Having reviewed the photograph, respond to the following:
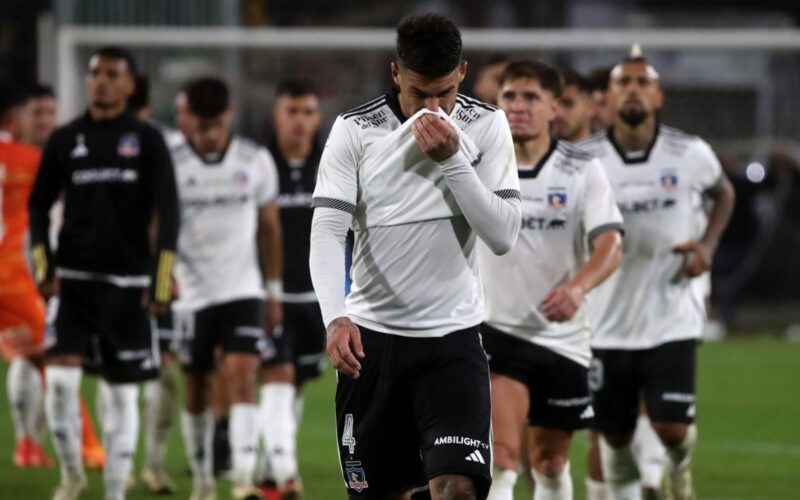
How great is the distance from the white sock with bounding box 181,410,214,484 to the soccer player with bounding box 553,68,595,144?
2679 mm

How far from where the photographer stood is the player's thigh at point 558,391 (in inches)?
285

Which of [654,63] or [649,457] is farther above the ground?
[654,63]

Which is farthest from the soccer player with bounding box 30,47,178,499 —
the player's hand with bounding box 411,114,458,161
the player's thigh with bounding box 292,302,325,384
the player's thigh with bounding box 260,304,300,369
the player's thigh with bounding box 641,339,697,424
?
the player's hand with bounding box 411,114,458,161

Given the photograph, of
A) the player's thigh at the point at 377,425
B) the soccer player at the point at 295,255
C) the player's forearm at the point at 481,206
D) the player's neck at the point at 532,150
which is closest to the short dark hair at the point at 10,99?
A: the soccer player at the point at 295,255

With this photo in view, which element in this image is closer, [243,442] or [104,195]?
[104,195]

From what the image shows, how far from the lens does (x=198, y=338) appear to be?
952 cm

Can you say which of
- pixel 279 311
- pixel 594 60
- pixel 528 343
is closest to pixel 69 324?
pixel 279 311

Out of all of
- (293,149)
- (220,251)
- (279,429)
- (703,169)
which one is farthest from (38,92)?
(703,169)

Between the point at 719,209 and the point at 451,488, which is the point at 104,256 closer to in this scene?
the point at 719,209

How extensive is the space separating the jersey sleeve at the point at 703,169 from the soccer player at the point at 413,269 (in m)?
3.02

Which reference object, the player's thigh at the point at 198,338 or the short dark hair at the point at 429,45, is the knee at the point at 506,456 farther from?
the player's thigh at the point at 198,338

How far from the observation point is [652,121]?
8.48 metres

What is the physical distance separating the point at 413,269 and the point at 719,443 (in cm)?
720

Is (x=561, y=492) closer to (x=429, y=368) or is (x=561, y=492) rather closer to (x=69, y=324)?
(x=429, y=368)
